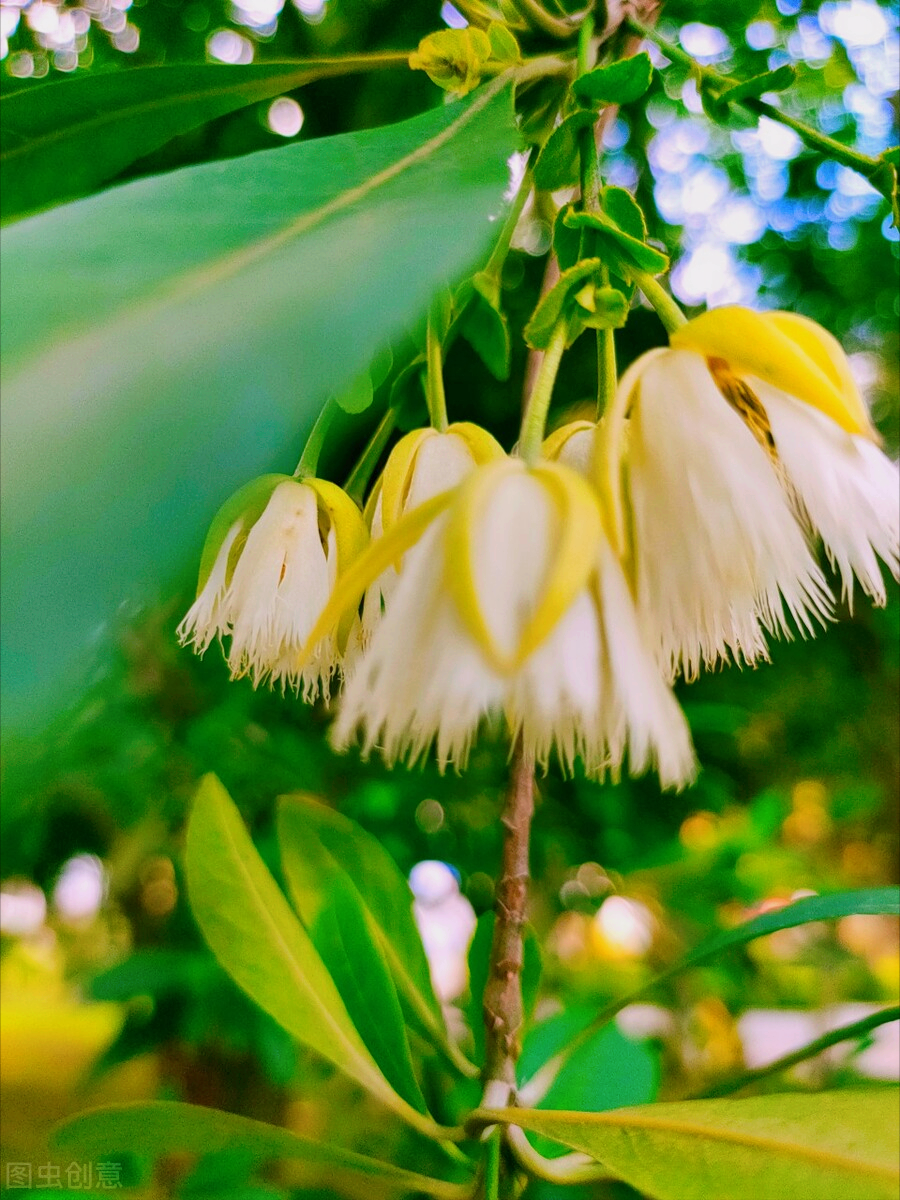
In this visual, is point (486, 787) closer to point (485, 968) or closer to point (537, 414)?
point (485, 968)

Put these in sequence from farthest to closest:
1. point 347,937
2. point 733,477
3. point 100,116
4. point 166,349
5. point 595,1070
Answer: point 595,1070 → point 347,937 → point 100,116 → point 733,477 → point 166,349

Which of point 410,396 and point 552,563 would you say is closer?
point 552,563

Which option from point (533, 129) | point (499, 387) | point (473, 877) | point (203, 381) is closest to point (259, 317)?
point (203, 381)

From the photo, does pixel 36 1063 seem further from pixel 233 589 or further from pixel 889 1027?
pixel 233 589

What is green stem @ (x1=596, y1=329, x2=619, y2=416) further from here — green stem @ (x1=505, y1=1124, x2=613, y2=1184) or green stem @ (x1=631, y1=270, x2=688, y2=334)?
green stem @ (x1=505, y1=1124, x2=613, y2=1184)

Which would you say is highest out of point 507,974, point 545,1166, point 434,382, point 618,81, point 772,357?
point 618,81

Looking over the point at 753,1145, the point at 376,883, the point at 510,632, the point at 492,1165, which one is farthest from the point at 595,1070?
the point at 510,632

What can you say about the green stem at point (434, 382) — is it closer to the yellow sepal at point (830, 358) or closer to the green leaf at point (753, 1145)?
the yellow sepal at point (830, 358)
